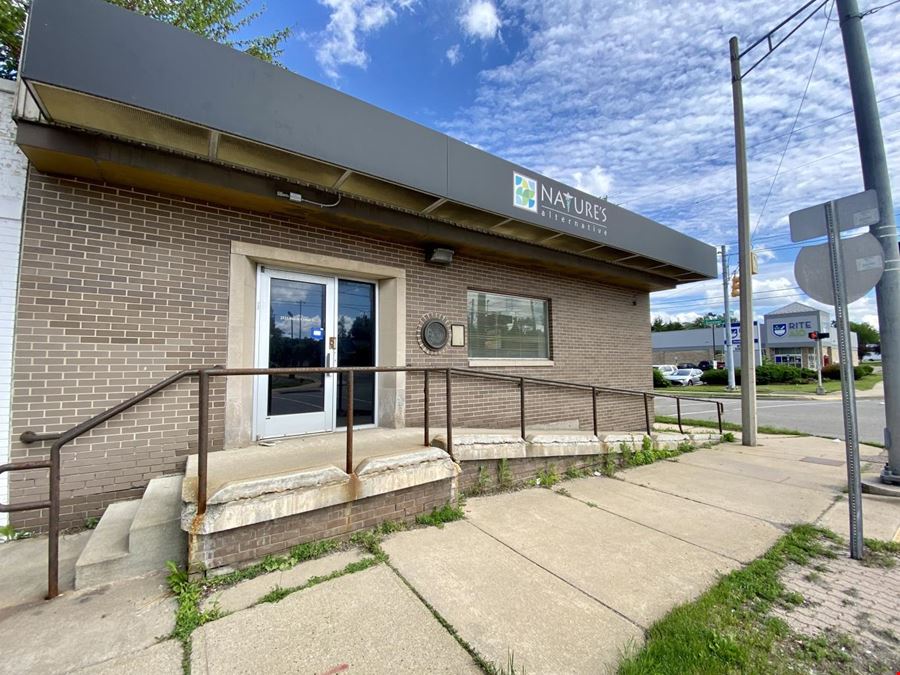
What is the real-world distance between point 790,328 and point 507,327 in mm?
46626

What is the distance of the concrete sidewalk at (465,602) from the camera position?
6.86 feet

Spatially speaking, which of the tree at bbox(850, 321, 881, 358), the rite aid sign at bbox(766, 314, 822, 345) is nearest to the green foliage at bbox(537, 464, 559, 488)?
the rite aid sign at bbox(766, 314, 822, 345)

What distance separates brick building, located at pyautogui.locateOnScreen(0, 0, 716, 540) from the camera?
125 inches

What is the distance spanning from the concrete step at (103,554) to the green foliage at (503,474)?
338 centimetres

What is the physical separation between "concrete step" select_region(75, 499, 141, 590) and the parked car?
119 feet

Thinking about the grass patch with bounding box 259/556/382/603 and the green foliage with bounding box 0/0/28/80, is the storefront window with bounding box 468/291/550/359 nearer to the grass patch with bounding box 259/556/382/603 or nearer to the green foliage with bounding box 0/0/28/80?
the grass patch with bounding box 259/556/382/603

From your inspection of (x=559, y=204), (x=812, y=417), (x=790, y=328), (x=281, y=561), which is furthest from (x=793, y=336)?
(x=281, y=561)

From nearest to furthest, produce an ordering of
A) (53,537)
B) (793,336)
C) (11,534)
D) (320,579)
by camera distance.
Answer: (53,537), (320,579), (11,534), (793,336)

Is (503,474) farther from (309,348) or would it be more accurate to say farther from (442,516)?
(309,348)

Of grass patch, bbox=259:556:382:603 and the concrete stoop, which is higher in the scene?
the concrete stoop

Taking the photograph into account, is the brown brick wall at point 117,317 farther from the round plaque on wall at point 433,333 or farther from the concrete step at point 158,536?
the round plaque on wall at point 433,333

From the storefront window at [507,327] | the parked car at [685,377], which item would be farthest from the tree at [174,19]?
the parked car at [685,377]

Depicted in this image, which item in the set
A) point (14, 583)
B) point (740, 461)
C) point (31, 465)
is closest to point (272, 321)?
point (31, 465)

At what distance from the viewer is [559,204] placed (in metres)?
5.71
